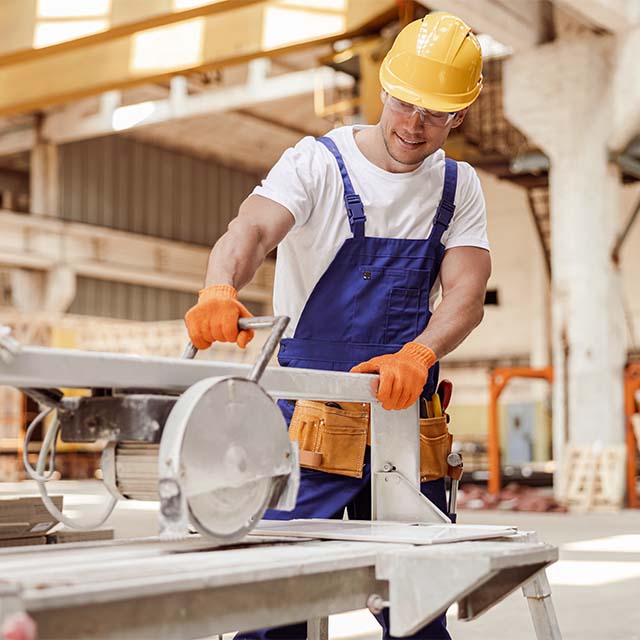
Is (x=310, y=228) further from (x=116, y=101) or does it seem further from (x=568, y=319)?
(x=116, y=101)

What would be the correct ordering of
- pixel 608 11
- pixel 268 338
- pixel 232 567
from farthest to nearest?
pixel 608 11, pixel 268 338, pixel 232 567

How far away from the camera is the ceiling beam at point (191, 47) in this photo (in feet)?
46.1

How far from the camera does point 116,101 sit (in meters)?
20.8

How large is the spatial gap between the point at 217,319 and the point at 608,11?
1069 centimetres

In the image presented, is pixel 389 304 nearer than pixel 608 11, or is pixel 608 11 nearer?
pixel 389 304

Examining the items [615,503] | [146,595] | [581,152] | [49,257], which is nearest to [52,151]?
[49,257]

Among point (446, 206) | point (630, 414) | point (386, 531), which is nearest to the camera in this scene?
point (386, 531)

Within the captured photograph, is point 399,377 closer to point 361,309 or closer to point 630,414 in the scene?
point 361,309

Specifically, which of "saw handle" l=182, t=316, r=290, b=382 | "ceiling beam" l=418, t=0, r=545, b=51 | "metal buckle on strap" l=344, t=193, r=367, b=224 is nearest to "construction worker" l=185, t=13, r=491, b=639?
"metal buckle on strap" l=344, t=193, r=367, b=224

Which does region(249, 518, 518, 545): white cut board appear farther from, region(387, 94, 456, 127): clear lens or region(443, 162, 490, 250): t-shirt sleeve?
region(387, 94, 456, 127): clear lens

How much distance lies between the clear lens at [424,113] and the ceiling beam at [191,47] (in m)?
10.6

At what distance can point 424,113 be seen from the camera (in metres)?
3.02

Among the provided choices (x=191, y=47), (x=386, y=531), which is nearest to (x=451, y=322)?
(x=386, y=531)

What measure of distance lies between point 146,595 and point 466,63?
6.11 ft
